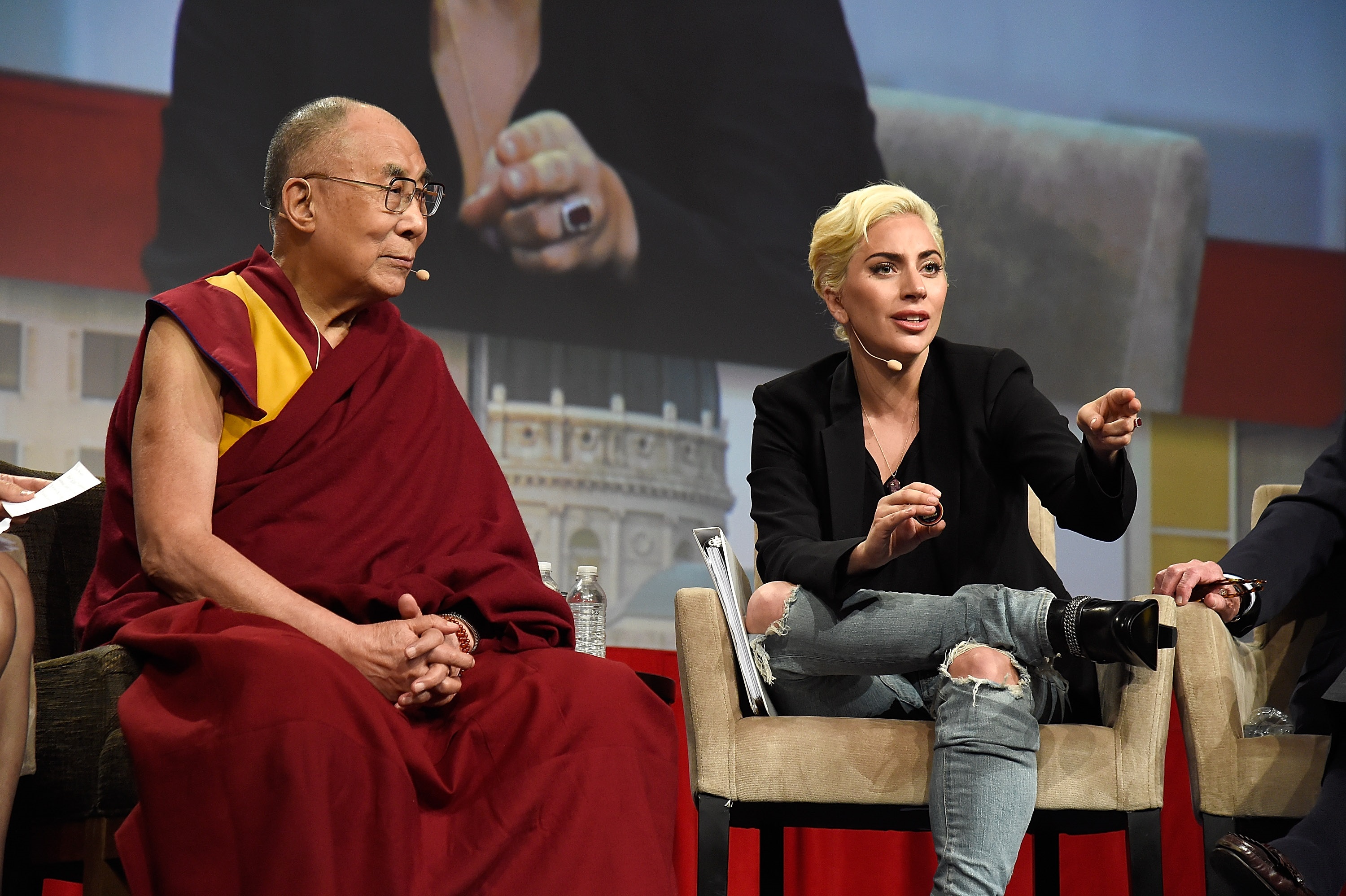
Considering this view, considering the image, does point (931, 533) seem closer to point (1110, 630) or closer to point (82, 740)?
point (1110, 630)

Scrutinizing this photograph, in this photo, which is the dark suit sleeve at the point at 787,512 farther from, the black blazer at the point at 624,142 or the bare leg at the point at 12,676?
the black blazer at the point at 624,142

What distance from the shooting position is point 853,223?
2.06m

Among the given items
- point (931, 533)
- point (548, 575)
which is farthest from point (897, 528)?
point (548, 575)

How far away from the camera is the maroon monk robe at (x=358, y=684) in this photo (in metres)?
1.20

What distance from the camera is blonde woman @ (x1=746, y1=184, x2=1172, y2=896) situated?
61.2 inches

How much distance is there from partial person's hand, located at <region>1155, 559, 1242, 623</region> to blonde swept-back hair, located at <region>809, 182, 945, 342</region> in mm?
643

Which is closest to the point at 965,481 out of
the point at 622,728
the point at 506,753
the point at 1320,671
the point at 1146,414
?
the point at 1320,671

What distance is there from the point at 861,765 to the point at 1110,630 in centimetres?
41

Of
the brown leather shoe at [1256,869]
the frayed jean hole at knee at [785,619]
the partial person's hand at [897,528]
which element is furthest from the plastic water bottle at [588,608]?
the brown leather shoe at [1256,869]

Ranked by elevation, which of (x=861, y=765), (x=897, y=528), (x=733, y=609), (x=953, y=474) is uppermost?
(x=953, y=474)

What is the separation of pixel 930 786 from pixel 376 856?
2.45 ft

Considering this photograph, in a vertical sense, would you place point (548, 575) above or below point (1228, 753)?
above

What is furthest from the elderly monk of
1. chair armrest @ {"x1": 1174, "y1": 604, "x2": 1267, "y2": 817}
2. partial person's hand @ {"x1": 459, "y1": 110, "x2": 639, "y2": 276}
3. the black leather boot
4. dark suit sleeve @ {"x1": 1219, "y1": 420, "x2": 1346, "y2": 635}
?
partial person's hand @ {"x1": 459, "y1": 110, "x2": 639, "y2": 276}

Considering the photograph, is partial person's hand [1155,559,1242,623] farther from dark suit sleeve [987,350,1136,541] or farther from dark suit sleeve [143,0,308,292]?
dark suit sleeve [143,0,308,292]
